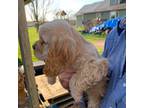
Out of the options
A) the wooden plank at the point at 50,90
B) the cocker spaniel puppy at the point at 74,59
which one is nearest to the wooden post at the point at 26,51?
the cocker spaniel puppy at the point at 74,59

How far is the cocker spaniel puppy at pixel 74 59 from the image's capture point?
93 centimetres

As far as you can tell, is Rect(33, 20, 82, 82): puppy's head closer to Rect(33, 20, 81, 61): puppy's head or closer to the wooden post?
Rect(33, 20, 81, 61): puppy's head

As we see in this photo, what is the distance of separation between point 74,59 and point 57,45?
0.37 feet

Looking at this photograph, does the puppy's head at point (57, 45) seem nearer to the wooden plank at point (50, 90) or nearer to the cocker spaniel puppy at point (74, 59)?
the cocker spaniel puppy at point (74, 59)

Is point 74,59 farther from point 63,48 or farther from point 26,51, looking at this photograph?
point 26,51

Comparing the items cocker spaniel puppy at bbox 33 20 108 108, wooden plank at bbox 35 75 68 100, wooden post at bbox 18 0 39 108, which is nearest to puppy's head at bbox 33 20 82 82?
cocker spaniel puppy at bbox 33 20 108 108

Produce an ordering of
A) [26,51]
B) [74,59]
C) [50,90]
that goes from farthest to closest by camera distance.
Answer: [50,90], [74,59], [26,51]

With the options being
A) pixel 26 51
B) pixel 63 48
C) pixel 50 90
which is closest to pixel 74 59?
pixel 63 48

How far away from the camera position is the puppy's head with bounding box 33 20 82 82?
103 centimetres

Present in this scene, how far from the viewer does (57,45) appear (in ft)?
3.51
